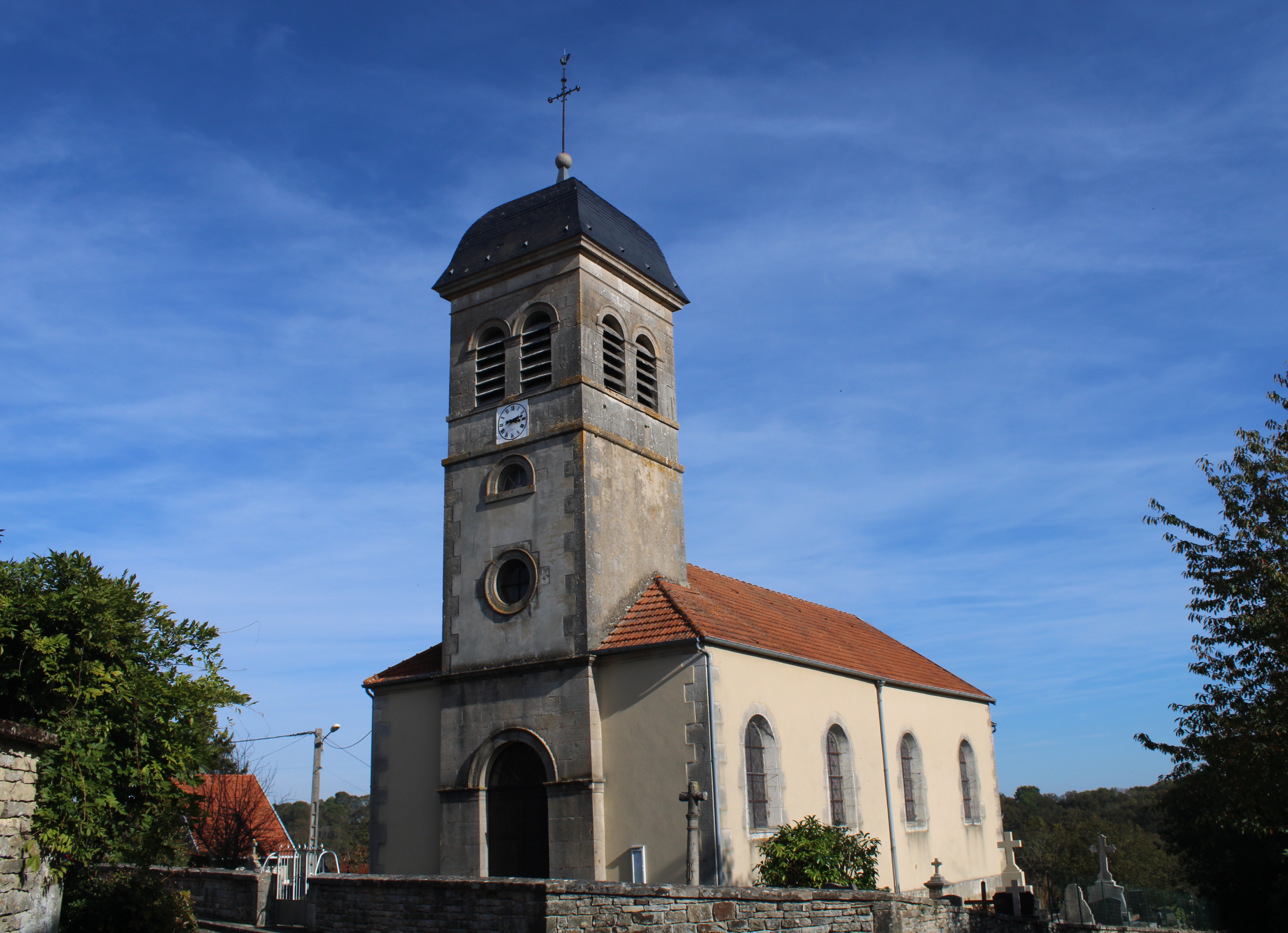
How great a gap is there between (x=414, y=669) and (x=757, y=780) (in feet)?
21.8

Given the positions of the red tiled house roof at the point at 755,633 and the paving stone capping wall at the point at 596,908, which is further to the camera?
the red tiled house roof at the point at 755,633

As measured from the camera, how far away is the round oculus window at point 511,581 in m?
17.0

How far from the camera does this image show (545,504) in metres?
17.2

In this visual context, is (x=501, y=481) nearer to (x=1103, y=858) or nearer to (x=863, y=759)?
(x=863, y=759)

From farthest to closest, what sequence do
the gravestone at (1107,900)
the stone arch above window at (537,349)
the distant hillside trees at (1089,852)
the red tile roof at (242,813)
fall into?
the distant hillside trees at (1089,852) → the red tile roof at (242,813) → the gravestone at (1107,900) → the stone arch above window at (537,349)

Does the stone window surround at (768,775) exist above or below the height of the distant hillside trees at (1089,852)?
above

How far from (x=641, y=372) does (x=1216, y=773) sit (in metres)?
11.5

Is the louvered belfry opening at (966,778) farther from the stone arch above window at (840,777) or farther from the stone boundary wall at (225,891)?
the stone boundary wall at (225,891)

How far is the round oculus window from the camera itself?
16953 millimetres

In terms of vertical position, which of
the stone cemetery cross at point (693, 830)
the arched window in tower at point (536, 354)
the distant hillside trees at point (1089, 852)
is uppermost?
the arched window in tower at point (536, 354)

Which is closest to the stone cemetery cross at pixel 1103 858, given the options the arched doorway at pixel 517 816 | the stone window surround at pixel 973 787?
the stone window surround at pixel 973 787

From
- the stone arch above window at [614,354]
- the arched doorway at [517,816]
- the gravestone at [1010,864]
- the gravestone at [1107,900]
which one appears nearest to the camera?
the arched doorway at [517,816]

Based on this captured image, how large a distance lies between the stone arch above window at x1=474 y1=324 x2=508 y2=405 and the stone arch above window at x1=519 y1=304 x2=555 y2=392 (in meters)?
0.41

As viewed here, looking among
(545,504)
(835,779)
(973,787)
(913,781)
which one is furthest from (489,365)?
(973,787)
